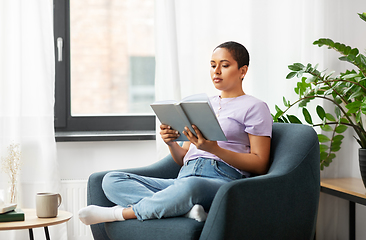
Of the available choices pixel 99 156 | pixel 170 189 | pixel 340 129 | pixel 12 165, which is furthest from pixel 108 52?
pixel 340 129

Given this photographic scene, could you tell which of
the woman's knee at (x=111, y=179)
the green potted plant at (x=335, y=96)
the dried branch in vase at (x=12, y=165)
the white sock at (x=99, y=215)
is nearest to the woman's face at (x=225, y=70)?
the green potted plant at (x=335, y=96)

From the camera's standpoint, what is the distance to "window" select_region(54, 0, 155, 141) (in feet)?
8.04

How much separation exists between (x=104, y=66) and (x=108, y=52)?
0.09 metres

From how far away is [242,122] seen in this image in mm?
1632

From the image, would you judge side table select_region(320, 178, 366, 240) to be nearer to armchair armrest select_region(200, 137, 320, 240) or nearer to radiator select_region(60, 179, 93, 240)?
armchair armrest select_region(200, 137, 320, 240)

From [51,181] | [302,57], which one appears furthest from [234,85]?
[51,181]

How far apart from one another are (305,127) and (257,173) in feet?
0.90

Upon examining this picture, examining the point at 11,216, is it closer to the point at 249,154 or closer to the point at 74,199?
the point at 74,199

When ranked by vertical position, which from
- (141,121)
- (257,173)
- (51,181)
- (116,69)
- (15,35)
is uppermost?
(15,35)

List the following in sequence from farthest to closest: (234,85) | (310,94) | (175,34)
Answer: (175,34), (310,94), (234,85)

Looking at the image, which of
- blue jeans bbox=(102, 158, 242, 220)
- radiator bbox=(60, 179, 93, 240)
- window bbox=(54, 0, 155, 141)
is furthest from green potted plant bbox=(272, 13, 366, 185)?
radiator bbox=(60, 179, 93, 240)

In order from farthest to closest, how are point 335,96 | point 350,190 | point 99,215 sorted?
point 335,96, point 350,190, point 99,215

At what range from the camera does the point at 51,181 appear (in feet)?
7.14

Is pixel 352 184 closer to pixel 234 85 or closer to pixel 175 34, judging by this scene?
pixel 234 85
